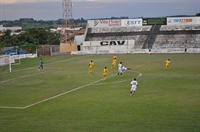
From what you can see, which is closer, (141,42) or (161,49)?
(161,49)

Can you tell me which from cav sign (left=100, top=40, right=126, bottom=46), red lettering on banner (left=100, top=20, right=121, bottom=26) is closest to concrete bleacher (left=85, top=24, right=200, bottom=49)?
red lettering on banner (left=100, top=20, right=121, bottom=26)

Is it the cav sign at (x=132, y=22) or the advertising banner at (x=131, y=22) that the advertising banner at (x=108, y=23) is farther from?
the cav sign at (x=132, y=22)

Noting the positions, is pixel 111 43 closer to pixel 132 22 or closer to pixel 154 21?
pixel 132 22

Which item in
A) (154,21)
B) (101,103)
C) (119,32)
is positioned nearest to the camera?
(101,103)

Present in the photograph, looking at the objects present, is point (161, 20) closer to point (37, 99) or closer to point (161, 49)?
point (161, 49)

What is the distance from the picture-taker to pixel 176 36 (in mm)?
77312

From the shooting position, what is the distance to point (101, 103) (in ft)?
74.5

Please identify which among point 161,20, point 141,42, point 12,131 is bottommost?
point 12,131

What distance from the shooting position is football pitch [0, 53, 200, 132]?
17.4 metres

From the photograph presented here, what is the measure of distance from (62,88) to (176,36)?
A: 5239cm

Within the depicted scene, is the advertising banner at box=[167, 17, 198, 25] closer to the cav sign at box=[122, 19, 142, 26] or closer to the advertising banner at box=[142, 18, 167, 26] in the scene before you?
the advertising banner at box=[142, 18, 167, 26]

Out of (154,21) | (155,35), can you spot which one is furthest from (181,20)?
(155,35)

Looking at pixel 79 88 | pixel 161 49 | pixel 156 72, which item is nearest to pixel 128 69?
pixel 156 72

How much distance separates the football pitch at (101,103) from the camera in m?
17.4
